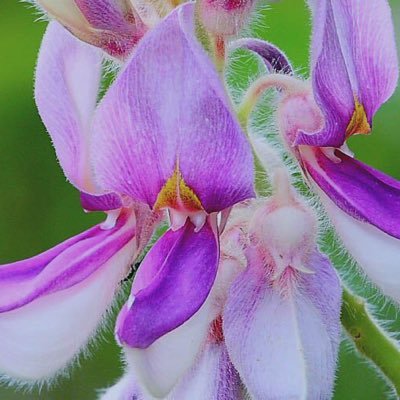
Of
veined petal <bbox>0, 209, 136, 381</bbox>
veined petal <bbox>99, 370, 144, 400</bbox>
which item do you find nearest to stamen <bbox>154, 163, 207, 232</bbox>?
veined petal <bbox>0, 209, 136, 381</bbox>

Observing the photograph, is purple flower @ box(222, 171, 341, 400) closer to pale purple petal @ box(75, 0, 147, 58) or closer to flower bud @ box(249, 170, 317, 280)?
flower bud @ box(249, 170, 317, 280)

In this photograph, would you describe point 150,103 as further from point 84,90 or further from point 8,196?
point 8,196

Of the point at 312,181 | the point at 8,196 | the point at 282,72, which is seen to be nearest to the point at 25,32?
the point at 8,196

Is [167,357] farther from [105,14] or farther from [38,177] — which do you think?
[38,177]

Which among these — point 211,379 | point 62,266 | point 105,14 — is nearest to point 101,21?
point 105,14

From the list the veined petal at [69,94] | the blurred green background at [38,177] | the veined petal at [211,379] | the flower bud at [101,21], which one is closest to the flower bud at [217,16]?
the flower bud at [101,21]

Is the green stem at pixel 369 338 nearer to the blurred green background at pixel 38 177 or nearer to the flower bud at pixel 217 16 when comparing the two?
the flower bud at pixel 217 16
